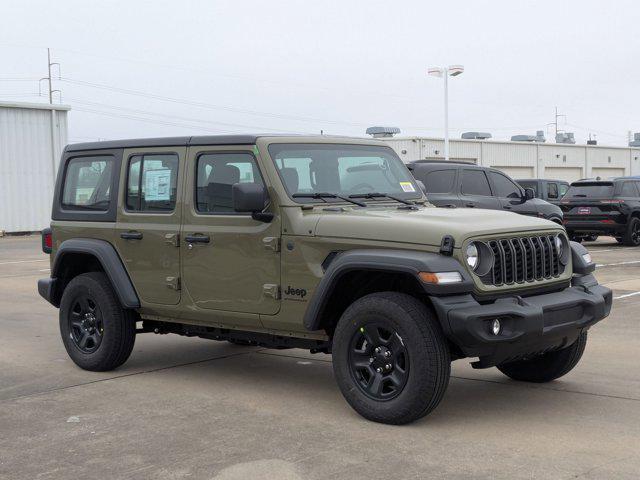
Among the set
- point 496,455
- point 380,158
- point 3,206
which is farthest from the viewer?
point 3,206

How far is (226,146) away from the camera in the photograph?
6594mm

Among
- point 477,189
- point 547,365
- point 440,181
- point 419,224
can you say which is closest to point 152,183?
point 419,224

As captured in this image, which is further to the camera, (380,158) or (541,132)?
(541,132)

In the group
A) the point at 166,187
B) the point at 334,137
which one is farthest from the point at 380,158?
the point at 166,187

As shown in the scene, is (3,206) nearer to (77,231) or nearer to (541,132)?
(77,231)

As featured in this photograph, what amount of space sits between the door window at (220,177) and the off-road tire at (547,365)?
2.45 meters

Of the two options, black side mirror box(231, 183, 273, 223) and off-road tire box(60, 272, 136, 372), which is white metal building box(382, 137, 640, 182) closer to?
off-road tire box(60, 272, 136, 372)

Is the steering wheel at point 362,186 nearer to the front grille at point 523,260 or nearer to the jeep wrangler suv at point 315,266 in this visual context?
the jeep wrangler suv at point 315,266

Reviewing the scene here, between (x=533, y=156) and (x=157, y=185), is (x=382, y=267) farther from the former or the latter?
(x=533, y=156)

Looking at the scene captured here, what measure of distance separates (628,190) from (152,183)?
Result: 1639 cm

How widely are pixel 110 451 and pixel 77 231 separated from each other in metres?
2.83

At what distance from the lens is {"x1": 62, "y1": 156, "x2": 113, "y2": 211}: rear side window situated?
7.41 m

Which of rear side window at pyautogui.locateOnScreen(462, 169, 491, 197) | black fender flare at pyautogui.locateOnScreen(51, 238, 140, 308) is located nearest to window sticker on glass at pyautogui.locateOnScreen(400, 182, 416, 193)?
black fender flare at pyautogui.locateOnScreen(51, 238, 140, 308)

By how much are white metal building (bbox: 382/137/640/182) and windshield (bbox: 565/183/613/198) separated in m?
15.6
